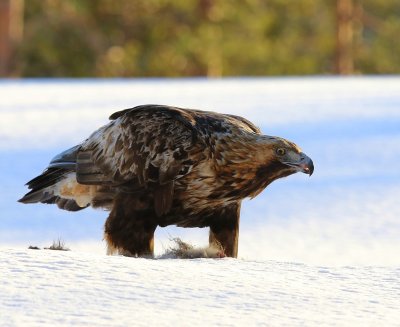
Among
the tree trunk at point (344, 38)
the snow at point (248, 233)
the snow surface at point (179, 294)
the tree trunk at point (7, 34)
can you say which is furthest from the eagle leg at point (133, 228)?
the tree trunk at point (344, 38)

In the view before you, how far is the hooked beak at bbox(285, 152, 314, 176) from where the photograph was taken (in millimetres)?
4879

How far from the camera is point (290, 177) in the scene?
9.16 metres

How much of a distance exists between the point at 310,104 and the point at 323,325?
1011 centimetres

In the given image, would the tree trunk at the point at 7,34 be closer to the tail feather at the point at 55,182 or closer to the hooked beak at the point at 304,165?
the tail feather at the point at 55,182

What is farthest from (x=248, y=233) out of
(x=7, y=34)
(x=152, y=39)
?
(x=152, y=39)

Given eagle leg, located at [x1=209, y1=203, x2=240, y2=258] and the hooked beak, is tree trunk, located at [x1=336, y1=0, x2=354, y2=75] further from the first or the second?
the hooked beak

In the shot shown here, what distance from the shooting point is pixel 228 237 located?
535 cm

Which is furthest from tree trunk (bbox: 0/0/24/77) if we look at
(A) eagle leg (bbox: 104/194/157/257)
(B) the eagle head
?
(B) the eagle head

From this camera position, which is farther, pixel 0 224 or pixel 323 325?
pixel 0 224

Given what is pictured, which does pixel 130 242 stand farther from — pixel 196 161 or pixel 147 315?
pixel 147 315

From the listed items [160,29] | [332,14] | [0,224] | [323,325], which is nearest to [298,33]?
[332,14]

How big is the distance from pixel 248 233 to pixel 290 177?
208 cm

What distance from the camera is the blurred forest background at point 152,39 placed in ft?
93.0

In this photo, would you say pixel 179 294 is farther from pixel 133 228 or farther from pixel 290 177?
pixel 290 177
